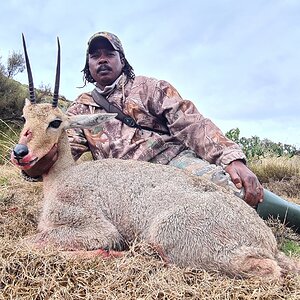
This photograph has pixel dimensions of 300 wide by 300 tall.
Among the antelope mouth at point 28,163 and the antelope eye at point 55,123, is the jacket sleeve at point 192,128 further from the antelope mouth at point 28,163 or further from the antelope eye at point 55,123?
the antelope mouth at point 28,163

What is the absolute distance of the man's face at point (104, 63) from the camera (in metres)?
7.21

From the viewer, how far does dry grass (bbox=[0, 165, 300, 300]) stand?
3.54m

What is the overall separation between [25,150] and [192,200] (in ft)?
5.68

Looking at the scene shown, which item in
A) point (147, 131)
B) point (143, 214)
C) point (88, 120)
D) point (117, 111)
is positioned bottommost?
point (143, 214)

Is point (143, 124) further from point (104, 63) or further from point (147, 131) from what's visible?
point (104, 63)

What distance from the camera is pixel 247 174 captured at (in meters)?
5.82

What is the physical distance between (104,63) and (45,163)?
2.61 metres

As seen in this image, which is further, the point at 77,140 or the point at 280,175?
the point at 280,175

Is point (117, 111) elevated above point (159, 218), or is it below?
above

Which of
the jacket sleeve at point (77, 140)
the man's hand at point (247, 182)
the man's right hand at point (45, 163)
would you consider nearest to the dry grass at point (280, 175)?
the man's hand at point (247, 182)

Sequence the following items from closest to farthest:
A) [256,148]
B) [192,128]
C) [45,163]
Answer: [45,163] < [192,128] < [256,148]

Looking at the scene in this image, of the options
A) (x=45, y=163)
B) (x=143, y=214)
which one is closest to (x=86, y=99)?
(x=45, y=163)

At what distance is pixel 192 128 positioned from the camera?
661 cm

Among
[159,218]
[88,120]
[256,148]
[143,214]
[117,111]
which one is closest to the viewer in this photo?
[159,218]
